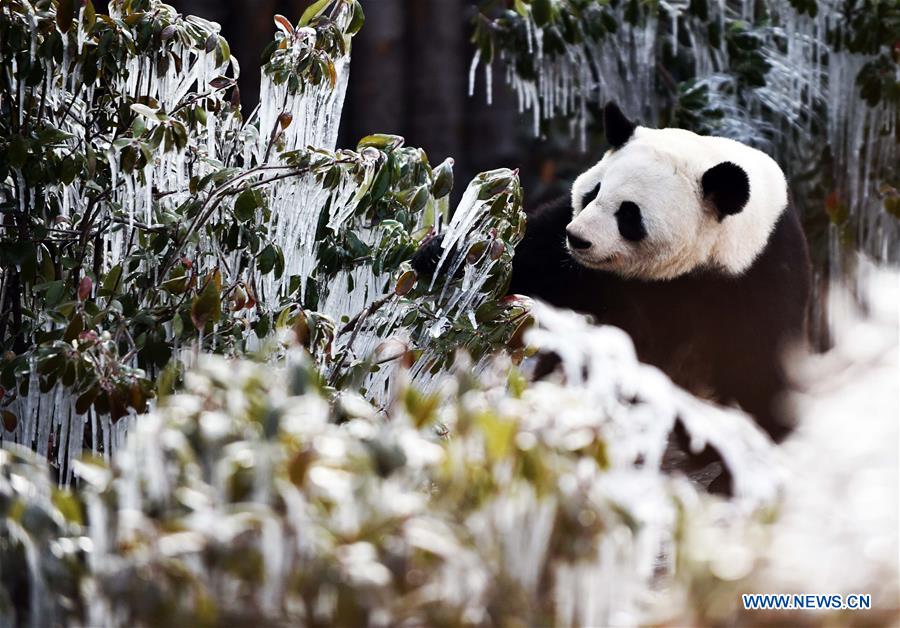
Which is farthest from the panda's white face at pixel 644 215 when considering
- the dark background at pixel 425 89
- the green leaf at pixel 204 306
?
the dark background at pixel 425 89

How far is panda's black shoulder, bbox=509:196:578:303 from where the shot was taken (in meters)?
3.58

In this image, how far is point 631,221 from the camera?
11.0 ft

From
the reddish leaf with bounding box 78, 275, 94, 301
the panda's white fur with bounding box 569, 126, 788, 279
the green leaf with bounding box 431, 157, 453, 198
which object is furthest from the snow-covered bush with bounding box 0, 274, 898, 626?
the panda's white fur with bounding box 569, 126, 788, 279

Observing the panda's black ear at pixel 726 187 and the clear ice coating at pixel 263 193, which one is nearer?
the clear ice coating at pixel 263 193

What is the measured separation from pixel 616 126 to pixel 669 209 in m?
0.33

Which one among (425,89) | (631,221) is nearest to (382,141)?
(631,221)

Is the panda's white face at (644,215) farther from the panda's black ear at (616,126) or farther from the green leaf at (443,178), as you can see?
the green leaf at (443,178)

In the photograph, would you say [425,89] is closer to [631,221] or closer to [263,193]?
[631,221]

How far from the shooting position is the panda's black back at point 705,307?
11.2 feet

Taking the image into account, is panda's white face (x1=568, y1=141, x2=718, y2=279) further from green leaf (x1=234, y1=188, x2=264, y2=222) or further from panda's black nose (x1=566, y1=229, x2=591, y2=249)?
Result: green leaf (x1=234, y1=188, x2=264, y2=222)

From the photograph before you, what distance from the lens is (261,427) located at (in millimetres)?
1558

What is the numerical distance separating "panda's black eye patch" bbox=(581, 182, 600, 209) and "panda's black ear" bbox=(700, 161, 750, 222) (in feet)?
1.00

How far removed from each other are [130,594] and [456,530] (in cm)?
40

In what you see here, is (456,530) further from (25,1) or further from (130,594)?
(25,1)
